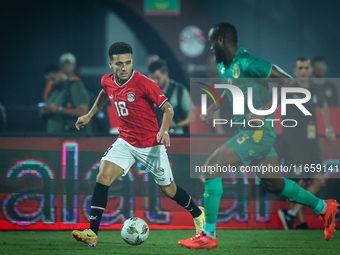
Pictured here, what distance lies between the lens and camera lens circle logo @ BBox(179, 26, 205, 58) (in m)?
11.7

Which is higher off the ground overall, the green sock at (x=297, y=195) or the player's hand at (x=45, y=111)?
the player's hand at (x=45, y=111)

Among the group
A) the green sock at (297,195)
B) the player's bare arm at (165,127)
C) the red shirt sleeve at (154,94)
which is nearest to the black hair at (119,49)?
the red shirt sleeve at (154,94)

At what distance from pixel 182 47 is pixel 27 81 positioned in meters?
3.82

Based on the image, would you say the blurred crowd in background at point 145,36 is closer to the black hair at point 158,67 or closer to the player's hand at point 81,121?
the black hair at point 158,67

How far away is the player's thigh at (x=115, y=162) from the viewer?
185 inches

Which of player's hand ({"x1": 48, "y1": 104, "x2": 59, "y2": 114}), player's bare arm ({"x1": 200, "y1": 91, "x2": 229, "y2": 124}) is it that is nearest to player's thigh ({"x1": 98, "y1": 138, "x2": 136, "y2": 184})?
player's bare arm ({"x1": 200, "y1": 91, "x2": 229, "y2": 124})

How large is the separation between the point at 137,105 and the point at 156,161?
58 centimetres

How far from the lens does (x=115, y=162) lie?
4.72 metres

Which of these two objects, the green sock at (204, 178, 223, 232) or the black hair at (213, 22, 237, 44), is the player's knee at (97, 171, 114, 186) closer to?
the green sock at (204, 178, 223, 232)

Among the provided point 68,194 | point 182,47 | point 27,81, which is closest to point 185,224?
point 68,194

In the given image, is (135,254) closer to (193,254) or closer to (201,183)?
(193,254)

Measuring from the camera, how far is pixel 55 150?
231 inches

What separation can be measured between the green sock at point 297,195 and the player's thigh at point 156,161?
3.77ft

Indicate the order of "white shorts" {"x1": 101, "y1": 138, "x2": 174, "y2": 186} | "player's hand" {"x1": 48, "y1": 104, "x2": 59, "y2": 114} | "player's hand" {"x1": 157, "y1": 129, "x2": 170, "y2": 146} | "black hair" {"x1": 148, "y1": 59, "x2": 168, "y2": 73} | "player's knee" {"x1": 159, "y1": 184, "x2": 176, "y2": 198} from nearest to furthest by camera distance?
"player's hand" {"x1": 157, "y1": 129, "x2": 170, "y2": 146}
"white shorts" {"x1": 101, "y1": 138, "x2": 174, "y2": 186}
"player's knee" {"x1": 159, "y1": 184, "x2": 176, "y2": 198}
"player's hand" {"x1": 48, "y1": 104, "x2": 59, "y2": 114}
"black hair" {"x1": 148, "y1": 59, "x2": 168, "y2": 73}
